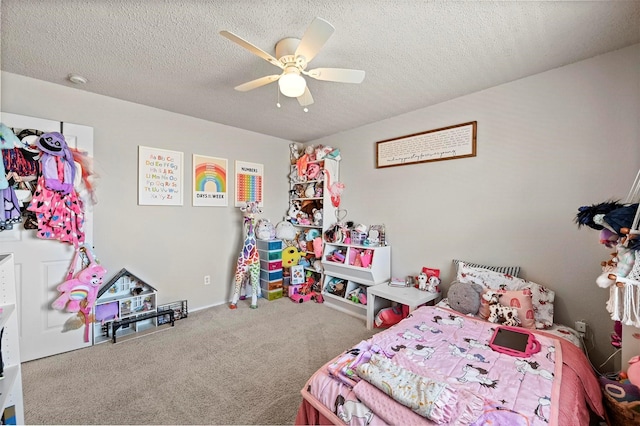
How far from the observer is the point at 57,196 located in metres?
2.21

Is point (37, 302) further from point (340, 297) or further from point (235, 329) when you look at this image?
point (340, 297)

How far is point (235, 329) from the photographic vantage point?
2674mm

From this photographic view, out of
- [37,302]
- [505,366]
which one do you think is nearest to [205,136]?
[37,302]

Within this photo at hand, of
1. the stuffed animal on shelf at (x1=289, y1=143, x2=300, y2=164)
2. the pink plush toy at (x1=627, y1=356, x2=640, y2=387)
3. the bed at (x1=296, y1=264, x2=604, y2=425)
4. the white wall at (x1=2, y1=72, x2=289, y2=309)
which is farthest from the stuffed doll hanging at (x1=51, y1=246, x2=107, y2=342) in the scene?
the pink plush toy at (x1=627, y1=356, x2=640, y2=387)

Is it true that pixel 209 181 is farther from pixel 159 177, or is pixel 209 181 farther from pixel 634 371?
pixel 634 371

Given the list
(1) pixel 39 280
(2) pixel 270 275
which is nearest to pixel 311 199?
(2) pixel 270 275

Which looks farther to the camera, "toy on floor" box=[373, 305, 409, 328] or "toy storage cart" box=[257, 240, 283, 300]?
"toy storage cart" box=[257, 240, 283, 300]

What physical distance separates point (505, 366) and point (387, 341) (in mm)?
634

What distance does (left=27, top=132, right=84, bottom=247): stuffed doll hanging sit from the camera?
84.0 inches

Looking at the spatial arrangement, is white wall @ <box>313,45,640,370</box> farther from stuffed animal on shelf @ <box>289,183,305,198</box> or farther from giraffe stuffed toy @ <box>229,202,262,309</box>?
giraffe stuffed toy @ <box>229,202,262,309</box>

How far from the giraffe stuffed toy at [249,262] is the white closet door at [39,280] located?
143cm

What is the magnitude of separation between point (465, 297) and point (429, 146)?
5.12ft

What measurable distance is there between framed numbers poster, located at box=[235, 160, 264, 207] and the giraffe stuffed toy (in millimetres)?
194

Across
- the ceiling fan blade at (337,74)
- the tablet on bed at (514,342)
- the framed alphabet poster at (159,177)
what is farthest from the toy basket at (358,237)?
the framed alphabet poster at (159,177)
